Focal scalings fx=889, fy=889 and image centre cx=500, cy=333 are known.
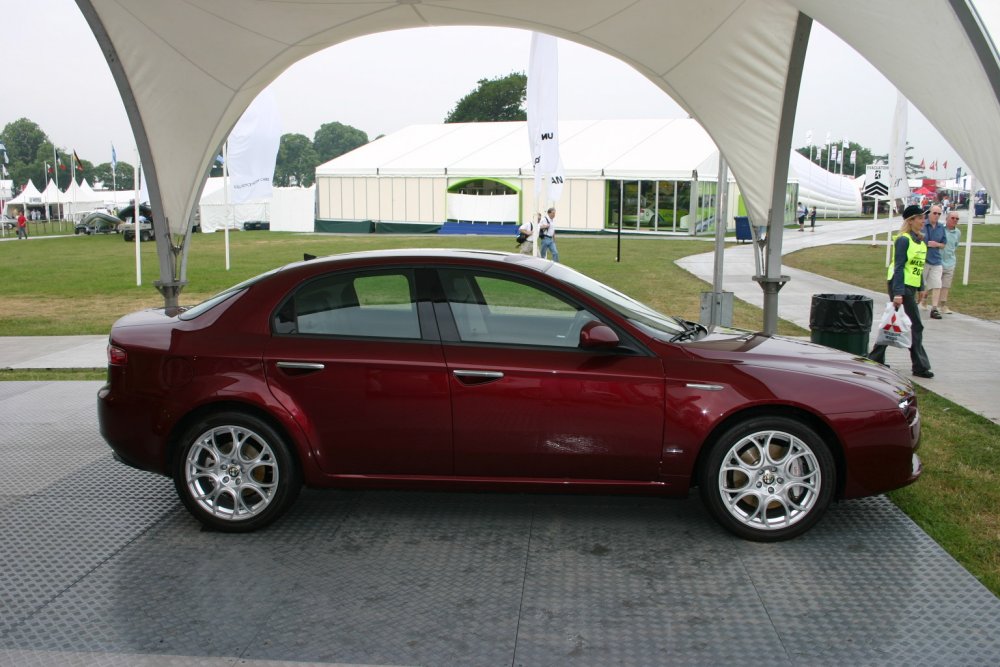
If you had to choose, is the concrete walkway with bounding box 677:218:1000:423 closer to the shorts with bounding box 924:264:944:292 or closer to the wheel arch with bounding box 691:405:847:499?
the shorts with bounding box 924:264:944:292

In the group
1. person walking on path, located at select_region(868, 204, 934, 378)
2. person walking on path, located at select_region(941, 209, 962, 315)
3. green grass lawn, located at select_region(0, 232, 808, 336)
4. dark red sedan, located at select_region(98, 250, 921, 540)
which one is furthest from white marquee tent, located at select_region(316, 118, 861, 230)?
dark red sedan, located at select_region(98, 250, 921, 540)

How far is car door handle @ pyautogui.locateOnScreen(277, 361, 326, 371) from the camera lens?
4930mm

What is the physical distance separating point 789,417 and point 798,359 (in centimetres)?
36

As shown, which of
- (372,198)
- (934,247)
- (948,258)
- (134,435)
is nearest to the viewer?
(134,435)

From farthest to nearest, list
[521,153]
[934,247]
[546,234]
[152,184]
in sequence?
1. [521,153]
2. [546,234]
3. [934,247]
4. [152,184]

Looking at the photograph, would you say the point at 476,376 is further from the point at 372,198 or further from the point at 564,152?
the point at 372,198

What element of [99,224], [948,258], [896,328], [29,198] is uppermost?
[29,198]

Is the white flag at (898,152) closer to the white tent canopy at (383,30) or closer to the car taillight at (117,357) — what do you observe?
the white tent canopy at (383,30)

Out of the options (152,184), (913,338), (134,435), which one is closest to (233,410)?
(134,435)

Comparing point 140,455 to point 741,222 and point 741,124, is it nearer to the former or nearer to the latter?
point 741,124

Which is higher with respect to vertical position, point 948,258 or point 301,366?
point 948,258

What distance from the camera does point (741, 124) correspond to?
324 inches

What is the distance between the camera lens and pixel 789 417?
15.9 feet

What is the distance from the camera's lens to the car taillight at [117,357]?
5.13m
